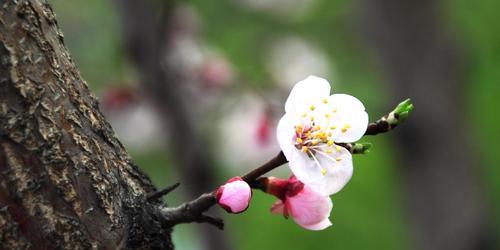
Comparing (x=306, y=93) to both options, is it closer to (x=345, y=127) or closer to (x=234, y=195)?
(x=345, y=127)

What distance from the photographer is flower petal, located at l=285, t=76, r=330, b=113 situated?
108 cm

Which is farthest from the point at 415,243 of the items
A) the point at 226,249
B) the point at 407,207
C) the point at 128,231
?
the point at 128,231

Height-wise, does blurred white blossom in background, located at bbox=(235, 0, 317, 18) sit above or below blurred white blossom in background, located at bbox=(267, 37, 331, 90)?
above

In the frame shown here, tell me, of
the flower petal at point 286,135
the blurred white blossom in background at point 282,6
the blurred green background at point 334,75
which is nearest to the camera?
the flower petal at point 286,135

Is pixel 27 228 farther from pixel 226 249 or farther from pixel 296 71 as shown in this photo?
pixel 296 71

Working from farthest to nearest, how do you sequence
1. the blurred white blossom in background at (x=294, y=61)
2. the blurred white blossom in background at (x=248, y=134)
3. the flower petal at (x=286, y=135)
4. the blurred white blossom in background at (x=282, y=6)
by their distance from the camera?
the blurred white blossom in background at (x=282, y=6)
the blurred white blossom in background at (x=294, y=61)
the blurred white blossom in background at (x=248, y=134)
the flower petal at (x=286, y=135)

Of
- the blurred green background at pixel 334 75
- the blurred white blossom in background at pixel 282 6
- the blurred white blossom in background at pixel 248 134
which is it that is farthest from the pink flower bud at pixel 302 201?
the blurred white blossom in background at pixel 282 6

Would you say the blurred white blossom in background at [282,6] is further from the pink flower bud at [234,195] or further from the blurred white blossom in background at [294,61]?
the pink flower bud at [234,195]

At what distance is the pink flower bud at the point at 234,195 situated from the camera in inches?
40.2

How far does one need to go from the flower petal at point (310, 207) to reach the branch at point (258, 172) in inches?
2.5

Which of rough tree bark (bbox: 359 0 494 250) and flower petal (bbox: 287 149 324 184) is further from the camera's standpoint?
rough tree bark (bbox: 359 0 494 250)

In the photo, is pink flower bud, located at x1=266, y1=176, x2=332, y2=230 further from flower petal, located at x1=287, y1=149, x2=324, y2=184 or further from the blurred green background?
the blurred green background

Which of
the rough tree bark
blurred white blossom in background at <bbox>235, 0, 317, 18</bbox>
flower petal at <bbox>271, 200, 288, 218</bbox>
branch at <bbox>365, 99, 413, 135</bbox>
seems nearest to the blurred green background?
blurred white blossom in background at <bbox>235, 0, 317, 18</bbox>

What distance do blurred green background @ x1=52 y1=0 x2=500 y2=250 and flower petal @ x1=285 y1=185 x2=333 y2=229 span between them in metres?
1.41
